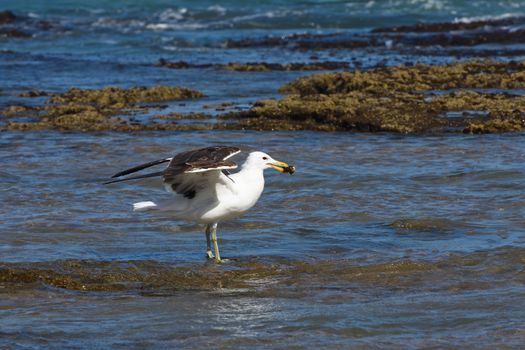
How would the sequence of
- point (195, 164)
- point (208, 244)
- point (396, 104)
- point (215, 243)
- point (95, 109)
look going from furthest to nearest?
point (95, 109)
point (396, 104)
point (208, 244)
point (215, 243)
point (195, 164)

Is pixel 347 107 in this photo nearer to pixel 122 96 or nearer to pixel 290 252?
pixel 122 96

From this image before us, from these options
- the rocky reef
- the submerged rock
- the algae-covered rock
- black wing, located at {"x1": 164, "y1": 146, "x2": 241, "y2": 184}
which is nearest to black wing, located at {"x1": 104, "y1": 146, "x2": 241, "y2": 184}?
black wing, located at {"x1": 164, "y1": 146, "x2": 241, "y2": 184}

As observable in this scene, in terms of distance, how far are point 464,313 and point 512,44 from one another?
18295 mm

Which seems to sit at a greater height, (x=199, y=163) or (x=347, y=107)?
(x=199, y=163)

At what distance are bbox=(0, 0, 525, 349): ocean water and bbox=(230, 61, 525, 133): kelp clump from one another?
0.39 m

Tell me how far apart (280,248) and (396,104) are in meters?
5.89

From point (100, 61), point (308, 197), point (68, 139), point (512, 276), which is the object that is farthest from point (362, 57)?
point (512, 276)

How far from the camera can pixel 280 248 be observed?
7.92 metres

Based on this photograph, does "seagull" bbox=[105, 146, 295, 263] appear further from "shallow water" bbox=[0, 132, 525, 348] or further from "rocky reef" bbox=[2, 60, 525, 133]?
"rocky reef" bbox=[2, 60, 525, 133]

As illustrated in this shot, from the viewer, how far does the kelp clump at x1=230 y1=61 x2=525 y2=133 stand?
12.7 metres

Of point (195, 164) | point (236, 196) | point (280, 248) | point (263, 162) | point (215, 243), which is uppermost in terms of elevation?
point (195, 164)

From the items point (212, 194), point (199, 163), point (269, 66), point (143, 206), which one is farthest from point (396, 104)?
point (199, 163)

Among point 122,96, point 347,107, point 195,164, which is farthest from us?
point 122,96

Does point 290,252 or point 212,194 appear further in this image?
point 290,252
